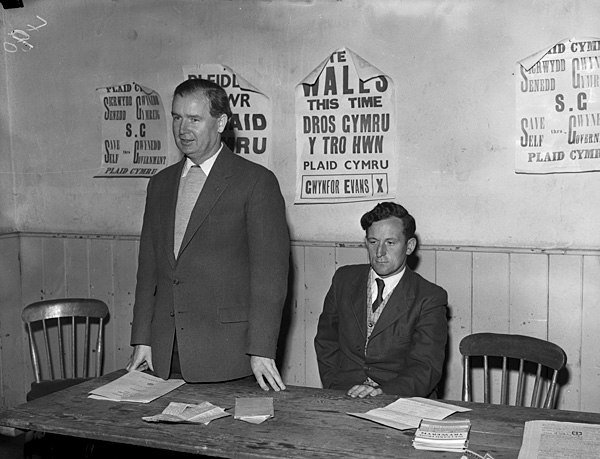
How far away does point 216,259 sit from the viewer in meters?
2.92

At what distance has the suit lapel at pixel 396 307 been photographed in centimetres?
324

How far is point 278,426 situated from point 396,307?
3.23 feet

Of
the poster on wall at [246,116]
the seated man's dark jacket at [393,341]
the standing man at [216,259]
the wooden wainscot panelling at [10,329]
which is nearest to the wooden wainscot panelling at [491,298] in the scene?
the seated man's dark jacket at [393,341]

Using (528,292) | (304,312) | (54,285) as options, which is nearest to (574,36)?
(528,292)

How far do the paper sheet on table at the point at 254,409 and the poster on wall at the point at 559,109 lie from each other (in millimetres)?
1891

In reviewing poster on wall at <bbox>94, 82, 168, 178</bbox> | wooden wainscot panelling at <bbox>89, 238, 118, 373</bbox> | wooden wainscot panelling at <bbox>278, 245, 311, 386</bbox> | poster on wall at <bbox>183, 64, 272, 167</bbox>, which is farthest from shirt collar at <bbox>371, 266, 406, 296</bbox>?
wooden wainscot panelling at <bbox>89, 238, 118, 373</bbox>

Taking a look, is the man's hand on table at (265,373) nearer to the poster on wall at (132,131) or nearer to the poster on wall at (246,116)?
the poster on wall at (246,116)

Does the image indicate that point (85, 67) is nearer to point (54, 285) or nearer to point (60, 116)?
point (60, 116)

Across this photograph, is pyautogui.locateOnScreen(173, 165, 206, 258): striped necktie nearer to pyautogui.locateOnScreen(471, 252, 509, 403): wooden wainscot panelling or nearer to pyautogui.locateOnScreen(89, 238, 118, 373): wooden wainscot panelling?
pyautogui.locateOnScreen(471, 252, 509, 403): wooden wainscot panelling

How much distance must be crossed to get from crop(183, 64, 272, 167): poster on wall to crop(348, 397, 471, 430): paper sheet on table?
2037mm

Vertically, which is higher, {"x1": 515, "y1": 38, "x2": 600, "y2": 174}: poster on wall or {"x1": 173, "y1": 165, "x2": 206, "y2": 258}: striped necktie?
{"x1": 515, "y1": 38, "x2": 600, "y2": 174}: poster on wall

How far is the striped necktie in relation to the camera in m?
2.98

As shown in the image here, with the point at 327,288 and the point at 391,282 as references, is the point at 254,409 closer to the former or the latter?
the point at 391,282

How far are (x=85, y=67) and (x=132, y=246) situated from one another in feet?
3.60
